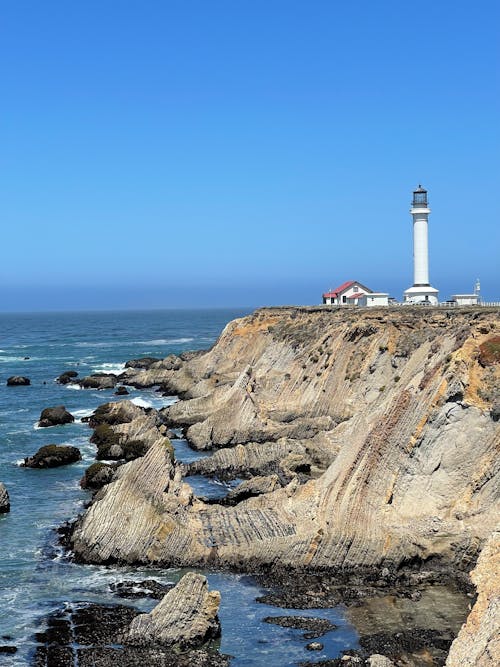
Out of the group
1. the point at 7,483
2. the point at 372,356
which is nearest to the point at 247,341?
the point at 372,356

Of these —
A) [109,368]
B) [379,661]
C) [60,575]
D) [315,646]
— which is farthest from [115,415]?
[109,368]

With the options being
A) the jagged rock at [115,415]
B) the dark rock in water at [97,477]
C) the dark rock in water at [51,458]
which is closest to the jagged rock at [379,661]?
the dark rock in water at [97,477]

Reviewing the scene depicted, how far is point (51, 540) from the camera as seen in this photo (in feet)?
98.7

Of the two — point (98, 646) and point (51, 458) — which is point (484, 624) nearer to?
point (98, 646)

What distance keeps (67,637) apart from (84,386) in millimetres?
58517

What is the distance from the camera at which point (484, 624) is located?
12.6m

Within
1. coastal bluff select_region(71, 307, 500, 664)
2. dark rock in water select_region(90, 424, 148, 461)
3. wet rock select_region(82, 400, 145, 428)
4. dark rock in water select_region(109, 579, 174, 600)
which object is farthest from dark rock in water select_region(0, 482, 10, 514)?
wet rock select_region(82, 400, 145, 428)

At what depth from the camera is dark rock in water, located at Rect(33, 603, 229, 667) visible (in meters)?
20.0

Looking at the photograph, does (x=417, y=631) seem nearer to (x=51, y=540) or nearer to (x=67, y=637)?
(x=67, y=637)

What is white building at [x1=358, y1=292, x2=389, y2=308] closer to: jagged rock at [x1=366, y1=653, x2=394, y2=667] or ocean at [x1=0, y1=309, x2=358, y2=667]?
ocean at [x1=0, y1=309, x2=358, y2=667]

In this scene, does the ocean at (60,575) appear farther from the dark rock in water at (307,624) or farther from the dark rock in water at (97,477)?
the dark rock in water at (97,477)

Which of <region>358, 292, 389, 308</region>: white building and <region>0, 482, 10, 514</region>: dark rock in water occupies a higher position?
<region>358, 292, 389, 308</region>: white building

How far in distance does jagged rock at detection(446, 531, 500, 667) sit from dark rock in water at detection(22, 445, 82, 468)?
107 feet

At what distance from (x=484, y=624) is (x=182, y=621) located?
1063 centimetres
